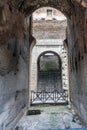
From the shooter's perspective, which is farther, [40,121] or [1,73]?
[40,121]

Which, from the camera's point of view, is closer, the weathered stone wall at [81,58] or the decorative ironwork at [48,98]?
the weathered stone wall at [81,58]

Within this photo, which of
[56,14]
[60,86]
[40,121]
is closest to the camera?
[40,121]

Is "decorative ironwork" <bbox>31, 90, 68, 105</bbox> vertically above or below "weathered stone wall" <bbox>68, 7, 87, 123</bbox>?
below

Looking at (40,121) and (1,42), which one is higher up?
(1,42)

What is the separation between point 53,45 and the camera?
1510 centimetres

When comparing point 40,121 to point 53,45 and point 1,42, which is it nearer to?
point 1,42

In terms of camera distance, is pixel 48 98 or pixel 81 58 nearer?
pixel 81 58

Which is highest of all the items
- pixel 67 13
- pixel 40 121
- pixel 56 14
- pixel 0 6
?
pixel 56 14

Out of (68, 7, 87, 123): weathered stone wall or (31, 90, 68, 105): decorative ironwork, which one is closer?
(68, 7, 87, 123): weathered stone wall

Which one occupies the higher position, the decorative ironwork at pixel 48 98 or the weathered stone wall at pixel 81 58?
the weathered stone wall at pixel 81 58

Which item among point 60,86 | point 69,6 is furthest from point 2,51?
point 60,86

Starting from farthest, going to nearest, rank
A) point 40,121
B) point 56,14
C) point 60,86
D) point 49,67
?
point 56,14, point 49,67, point 60,86, point 40,121

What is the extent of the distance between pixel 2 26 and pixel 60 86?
12079mm

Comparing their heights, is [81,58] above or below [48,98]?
above
